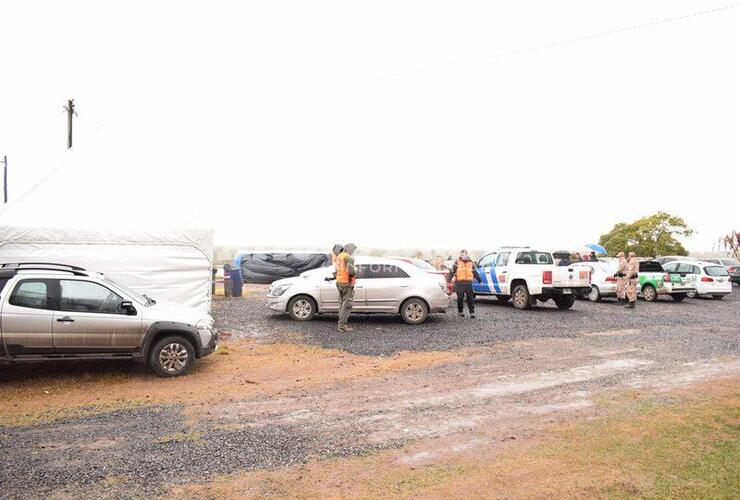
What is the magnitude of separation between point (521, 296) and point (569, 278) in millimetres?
1580

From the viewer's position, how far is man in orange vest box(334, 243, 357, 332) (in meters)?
11.9

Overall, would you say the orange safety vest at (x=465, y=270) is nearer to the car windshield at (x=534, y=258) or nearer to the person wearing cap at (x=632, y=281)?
the car windshield at (x=534, y=258)

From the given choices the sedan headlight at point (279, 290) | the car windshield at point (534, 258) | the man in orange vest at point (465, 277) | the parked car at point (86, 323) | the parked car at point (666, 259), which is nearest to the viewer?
the parked car at point (86, 323)

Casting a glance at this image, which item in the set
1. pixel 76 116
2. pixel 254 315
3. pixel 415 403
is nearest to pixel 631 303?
pixel 254 315

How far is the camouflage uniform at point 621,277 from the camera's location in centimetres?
1881

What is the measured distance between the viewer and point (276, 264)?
29125 millimetres

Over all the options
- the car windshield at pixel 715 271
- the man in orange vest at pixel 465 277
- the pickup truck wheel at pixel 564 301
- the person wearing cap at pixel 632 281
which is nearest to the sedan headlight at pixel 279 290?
the man in orange vest at pixel 465 277

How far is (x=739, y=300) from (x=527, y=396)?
1997cm

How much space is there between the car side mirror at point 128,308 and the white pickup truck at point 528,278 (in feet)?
39.2

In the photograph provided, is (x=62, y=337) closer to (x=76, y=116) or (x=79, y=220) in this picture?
(x=79, y=220)

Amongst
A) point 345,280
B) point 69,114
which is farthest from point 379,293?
point 69,114

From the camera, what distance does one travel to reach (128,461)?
478 cm

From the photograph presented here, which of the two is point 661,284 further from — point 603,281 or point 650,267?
point 603,281

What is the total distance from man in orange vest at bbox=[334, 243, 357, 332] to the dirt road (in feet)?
2.26
